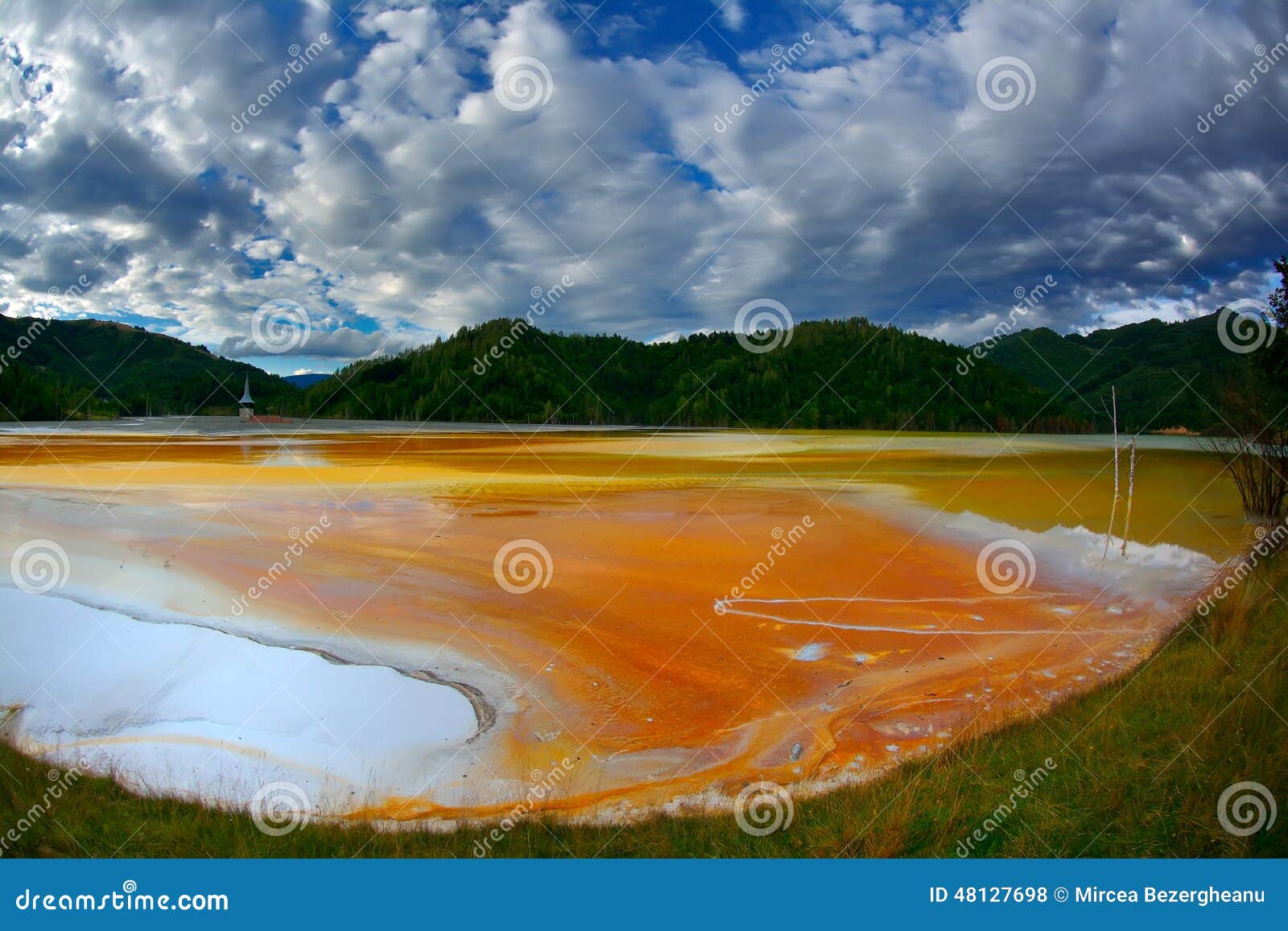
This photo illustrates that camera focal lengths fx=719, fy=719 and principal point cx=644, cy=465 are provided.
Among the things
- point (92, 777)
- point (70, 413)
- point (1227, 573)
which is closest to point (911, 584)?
point (1227, 573)

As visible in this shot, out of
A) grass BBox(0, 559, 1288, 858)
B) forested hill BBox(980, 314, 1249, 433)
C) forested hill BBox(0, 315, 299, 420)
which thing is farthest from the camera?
forested hill BBox(980, 314, 1249, 433)

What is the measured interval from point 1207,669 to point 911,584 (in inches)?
185

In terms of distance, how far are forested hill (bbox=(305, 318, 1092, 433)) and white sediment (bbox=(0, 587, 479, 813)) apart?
10473 centimetres

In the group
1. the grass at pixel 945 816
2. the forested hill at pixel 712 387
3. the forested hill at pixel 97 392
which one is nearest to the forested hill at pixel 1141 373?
the forested hill at pixel 712 387

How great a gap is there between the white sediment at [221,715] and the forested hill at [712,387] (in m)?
105

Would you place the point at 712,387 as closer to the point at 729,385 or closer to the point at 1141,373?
the point at 729,385

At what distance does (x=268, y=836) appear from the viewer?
15.4ft

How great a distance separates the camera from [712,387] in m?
151

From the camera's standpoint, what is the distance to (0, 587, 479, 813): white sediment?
5762 mm

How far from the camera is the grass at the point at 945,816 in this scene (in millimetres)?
4535

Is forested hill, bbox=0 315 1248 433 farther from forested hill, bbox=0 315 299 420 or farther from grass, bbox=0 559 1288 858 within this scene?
grass, bbox=0 559 1288 858

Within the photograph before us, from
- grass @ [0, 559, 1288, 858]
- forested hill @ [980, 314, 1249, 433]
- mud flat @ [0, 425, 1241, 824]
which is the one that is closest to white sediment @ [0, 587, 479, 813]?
mud flat @ [0, 425, 1241, 824]

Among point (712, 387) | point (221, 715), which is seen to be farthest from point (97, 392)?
point (221, 715)

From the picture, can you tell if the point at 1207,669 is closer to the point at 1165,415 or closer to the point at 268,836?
the point at 268,836
